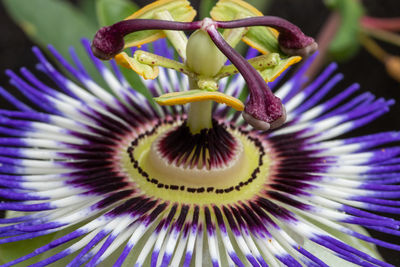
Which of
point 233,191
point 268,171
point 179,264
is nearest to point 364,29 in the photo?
point 268,171

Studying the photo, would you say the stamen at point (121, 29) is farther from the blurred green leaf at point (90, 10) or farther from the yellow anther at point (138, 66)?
the blurred green leaf at point (90, 10)

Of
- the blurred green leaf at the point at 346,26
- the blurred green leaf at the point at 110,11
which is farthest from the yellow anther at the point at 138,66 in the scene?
the blurred green leaf at the point at 346,26

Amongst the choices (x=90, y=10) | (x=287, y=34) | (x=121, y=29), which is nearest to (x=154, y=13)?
(x=121, y=29)

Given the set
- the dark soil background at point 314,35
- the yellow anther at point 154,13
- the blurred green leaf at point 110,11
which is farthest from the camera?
the dark soil background at point 314,35

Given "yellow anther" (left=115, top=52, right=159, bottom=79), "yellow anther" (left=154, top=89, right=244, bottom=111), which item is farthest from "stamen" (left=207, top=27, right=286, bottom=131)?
"yellow anther" (left=115, top=52, right=159, bottom=79)

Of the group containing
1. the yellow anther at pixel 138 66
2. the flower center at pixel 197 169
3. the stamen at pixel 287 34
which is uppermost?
the stamen at pixel 287 34
